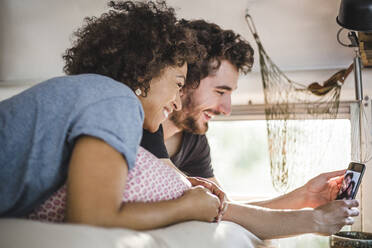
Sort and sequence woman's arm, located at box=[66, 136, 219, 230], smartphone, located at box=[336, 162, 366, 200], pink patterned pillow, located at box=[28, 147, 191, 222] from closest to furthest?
1. woman's arm, located at box=[66, 136, 219, 230]
2. pink patterned pillow, located at box=[28, 147, 191, 222]
3. smartphone, located at box=[336, 162, 366, 200]

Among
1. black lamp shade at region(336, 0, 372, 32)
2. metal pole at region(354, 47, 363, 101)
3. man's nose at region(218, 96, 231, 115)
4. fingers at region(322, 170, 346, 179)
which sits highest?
black lamp shade at region(336, 0, 372, 32)

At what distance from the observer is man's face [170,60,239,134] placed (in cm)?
204

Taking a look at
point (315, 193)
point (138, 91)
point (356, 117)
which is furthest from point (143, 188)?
point (356, 117)

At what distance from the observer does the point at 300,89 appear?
220cm

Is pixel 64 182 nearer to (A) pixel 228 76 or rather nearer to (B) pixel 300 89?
(A) pixel 228 76

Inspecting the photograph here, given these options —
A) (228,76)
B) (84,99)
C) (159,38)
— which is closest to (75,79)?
(84,99)

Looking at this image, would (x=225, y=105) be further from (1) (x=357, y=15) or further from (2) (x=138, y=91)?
(2) (x=138, y=91)

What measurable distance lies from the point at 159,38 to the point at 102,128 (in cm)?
51

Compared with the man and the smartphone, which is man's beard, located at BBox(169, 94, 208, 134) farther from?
the smartphone

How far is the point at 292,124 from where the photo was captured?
2326 millimetres

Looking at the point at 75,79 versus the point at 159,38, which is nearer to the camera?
the point at 75,79

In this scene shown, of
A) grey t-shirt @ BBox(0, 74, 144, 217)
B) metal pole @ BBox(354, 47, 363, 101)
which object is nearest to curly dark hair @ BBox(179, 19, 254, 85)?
metal pole @ BBox(354, 47, 363, 101)

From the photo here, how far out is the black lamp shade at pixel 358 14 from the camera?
5.07 feet

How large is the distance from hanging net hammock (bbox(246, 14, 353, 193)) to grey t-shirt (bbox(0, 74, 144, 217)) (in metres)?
Result: 1.43
